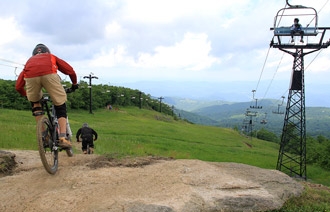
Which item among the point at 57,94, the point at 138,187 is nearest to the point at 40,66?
the point at 57,94

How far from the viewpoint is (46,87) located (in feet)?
20.3

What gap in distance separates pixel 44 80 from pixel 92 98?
70.8 m

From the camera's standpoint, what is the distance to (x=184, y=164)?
7.21 m

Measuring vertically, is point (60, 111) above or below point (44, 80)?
below

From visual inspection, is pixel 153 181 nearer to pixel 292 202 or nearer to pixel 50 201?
pixel 50 201

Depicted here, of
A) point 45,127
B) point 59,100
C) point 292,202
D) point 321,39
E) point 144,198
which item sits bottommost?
point 292,202

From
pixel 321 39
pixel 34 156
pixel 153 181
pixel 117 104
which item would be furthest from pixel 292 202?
pixel 117 104

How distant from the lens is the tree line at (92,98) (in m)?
57.3

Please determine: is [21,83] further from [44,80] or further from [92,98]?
[92,98]

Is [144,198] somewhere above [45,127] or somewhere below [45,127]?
below

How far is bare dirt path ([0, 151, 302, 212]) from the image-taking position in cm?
498

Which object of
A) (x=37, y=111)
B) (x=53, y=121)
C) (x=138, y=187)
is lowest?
(x=138, y=187)

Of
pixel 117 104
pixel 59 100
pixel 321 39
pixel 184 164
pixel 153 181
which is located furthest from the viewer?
pixel 117 104

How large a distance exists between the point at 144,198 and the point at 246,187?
7.25 feet
